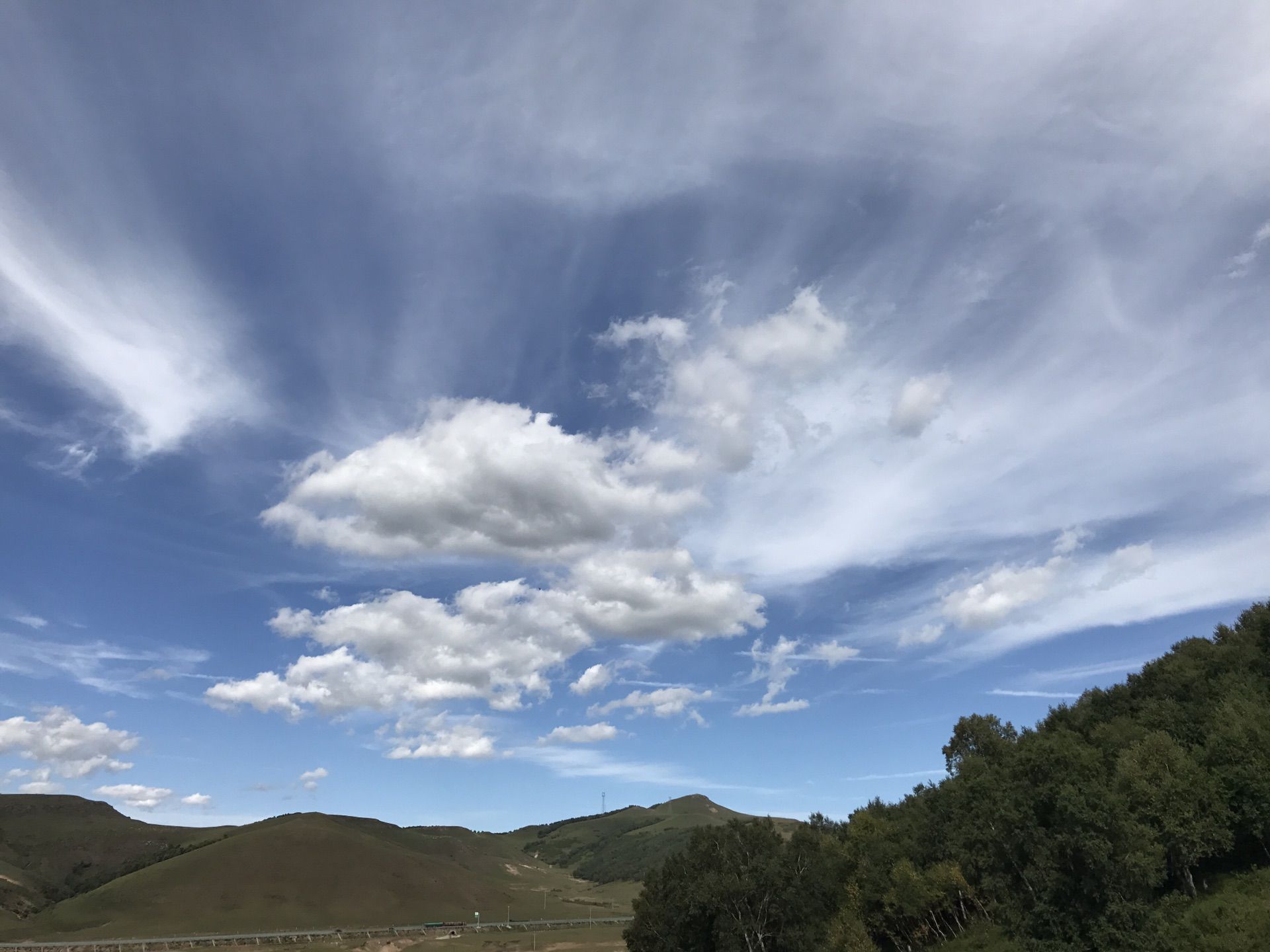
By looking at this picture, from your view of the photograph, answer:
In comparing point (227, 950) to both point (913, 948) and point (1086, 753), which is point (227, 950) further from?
point (1086, 753)

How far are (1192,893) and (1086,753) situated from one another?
52.0ft

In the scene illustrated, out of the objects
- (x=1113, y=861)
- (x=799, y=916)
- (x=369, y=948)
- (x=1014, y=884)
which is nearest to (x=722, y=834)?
(x=799, y=916)

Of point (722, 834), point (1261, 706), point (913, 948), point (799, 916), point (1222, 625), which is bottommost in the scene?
point (913, 948)

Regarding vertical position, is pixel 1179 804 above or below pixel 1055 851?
above

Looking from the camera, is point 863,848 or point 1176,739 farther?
point 863,848

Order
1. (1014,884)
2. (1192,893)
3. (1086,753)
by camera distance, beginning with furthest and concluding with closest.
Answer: (1086,753)
(1192,893)
(1014,884)

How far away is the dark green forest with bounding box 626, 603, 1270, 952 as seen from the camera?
61.9 m

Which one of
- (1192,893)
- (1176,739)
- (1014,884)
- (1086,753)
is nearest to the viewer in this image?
(1014,884)

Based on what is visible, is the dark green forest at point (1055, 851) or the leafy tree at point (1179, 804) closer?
the dark green forest at point (1055, 851)

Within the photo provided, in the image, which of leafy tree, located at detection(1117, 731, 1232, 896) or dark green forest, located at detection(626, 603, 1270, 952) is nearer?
dark green forest, located at detection(626, 603, 1270, 952)

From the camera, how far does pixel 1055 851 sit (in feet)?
205

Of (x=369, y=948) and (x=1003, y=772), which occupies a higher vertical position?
(x=1003, y=772)

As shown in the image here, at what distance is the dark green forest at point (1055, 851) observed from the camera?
61906mm

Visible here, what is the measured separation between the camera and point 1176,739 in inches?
3910
